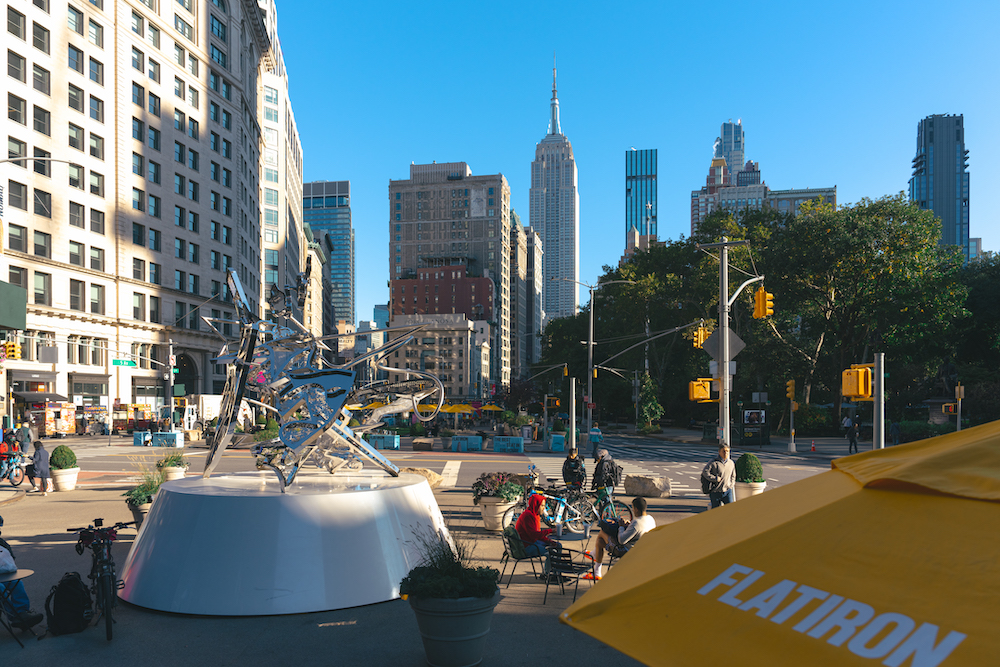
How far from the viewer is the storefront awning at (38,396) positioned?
48562 millimetres

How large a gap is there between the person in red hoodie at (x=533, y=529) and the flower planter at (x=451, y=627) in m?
3.46

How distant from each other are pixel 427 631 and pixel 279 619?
8.67 ft

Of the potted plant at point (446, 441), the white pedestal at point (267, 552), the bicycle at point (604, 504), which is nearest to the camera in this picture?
the white pedestal at point (267, 552)

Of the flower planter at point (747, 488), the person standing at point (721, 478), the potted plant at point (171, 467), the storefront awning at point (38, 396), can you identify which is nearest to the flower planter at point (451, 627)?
the person standing at point (721, 478)

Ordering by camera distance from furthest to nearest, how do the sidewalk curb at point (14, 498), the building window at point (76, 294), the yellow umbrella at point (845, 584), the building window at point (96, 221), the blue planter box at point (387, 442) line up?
1. the building window at point (96, 221)
2. the building window at point (76, 294)
3. the blue planter box at point (387, 442)
4. the sidewalk curb at point (14, 498)
5. the yellow umbrella at point (845, 584)

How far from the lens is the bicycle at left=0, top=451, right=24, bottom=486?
841 inches

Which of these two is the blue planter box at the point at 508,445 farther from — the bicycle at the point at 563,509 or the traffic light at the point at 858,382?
the traffic light at the point at 858,382

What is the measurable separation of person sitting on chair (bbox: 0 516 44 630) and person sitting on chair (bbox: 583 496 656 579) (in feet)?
23.7

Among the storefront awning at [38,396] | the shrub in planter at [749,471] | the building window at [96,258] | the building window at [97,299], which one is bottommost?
the storefront awning at [38,396]

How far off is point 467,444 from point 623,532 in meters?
29.5

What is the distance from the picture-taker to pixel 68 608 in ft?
27.1

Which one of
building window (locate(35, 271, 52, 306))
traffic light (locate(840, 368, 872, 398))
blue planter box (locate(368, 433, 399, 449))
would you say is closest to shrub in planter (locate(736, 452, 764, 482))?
traffic light (locate(840, 368, 872, 398))

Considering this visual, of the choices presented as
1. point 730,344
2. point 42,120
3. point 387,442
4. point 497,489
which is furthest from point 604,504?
point 42,120

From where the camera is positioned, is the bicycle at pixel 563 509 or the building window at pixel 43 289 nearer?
the bicycle at pixel 563 509
